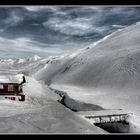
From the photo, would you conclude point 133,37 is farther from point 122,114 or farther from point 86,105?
point 122,114

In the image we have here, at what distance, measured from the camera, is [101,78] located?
5131cm

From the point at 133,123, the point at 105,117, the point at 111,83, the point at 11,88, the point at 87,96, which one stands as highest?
the point at 11,88

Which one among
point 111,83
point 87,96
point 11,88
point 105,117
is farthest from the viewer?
point 111,83

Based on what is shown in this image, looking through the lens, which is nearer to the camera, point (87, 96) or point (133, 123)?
point (133, 123)

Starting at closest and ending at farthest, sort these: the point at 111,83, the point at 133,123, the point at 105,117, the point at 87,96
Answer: the point at 133,123 → the point at 105,117 → the point at 87,96 → the point at 111,83

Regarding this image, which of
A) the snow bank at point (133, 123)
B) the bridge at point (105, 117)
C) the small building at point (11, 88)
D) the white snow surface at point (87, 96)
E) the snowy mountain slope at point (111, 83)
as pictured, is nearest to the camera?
the white snow surface at point (87, 96)

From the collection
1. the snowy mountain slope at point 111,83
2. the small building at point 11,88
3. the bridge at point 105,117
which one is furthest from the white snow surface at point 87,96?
the small building at point 11,88

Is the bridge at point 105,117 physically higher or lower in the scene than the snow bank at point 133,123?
higher

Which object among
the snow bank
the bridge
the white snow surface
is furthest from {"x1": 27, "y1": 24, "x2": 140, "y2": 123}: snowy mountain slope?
the bridge

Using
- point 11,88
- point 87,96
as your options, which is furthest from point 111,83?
point 11,88

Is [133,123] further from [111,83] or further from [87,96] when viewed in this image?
[111,83]

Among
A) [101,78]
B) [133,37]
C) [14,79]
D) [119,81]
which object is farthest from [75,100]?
[133,37]

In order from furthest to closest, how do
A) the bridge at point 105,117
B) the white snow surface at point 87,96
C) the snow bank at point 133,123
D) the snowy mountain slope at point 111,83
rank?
the snowy mountain slope at point 111,83 < the bridge at point 105,117 < the snow bank at point 133,123 < the white snow surface at point 87,96

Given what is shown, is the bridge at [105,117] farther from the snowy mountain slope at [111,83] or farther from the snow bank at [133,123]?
the snowy mountain slope at [111,83]
